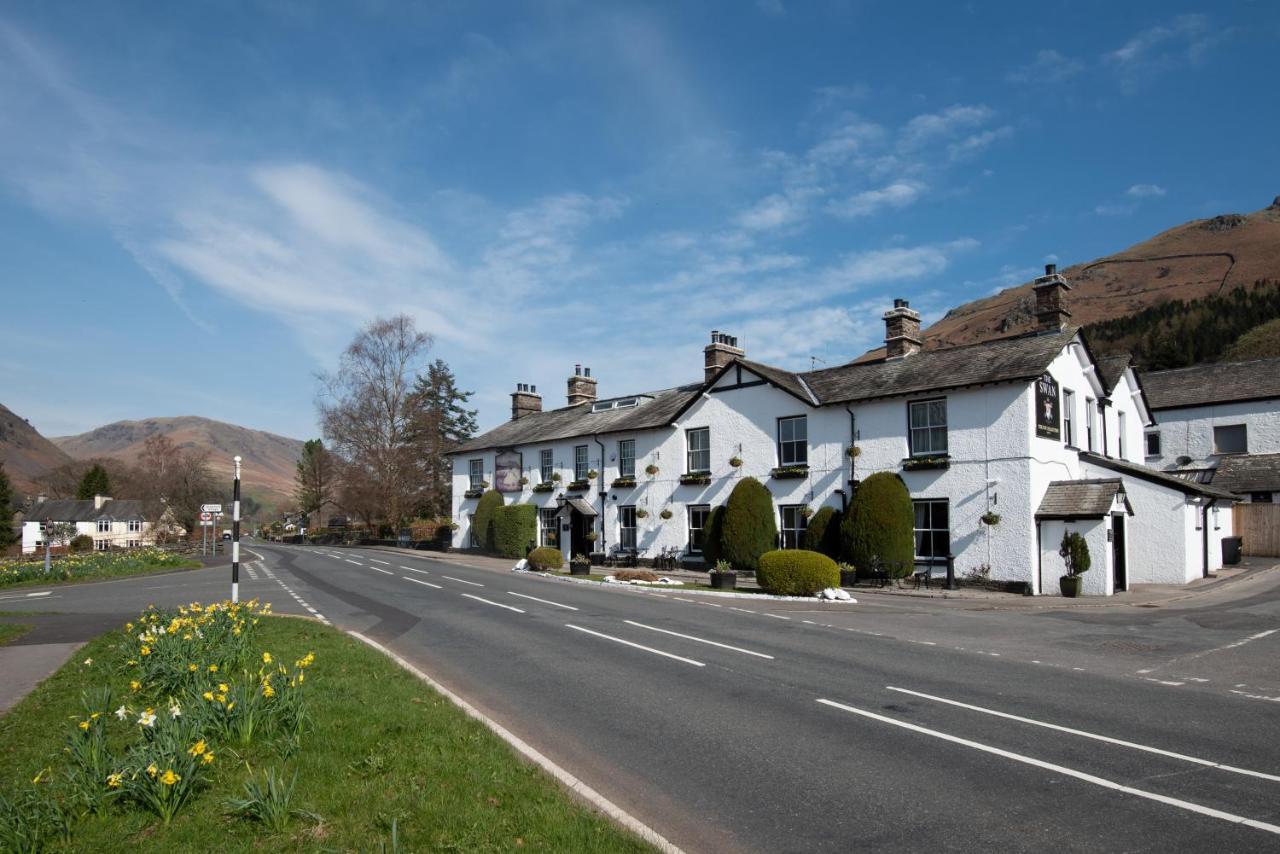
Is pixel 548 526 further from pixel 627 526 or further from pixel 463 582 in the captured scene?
pixel 463 582

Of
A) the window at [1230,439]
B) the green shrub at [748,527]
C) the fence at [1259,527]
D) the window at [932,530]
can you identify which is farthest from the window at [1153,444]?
the green shrub at [748,527]

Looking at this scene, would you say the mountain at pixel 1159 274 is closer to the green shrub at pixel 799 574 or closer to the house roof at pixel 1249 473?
the house roof at pixel 1249 473

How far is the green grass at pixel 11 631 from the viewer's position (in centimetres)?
1373

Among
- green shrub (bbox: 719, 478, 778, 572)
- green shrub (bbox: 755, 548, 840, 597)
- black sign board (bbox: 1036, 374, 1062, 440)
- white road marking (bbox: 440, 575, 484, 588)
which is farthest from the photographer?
green shrub (bbox: 719, 478, 778, 572)

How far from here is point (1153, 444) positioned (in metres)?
41.5

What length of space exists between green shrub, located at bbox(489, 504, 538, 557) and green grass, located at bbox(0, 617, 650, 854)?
3144 centimetres

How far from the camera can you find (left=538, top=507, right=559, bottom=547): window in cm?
4019

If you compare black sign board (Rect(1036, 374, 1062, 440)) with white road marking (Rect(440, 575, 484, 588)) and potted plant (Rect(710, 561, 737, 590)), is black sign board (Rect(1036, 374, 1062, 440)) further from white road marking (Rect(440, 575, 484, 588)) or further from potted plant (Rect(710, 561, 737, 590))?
white road marking (Rect(440, 575, 484, 588))

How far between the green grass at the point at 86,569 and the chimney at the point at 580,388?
20786 mm

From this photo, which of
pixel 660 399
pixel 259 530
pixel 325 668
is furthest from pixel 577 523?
pixel 259 530

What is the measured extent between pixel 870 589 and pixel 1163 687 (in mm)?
14798

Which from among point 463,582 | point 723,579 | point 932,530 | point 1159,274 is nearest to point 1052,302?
point 932,530

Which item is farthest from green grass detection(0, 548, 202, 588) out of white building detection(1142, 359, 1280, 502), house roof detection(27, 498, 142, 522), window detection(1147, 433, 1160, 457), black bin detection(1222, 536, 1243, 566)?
house roof detection(27, 498, 142, 522)

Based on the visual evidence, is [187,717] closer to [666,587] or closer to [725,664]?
[725,664]
